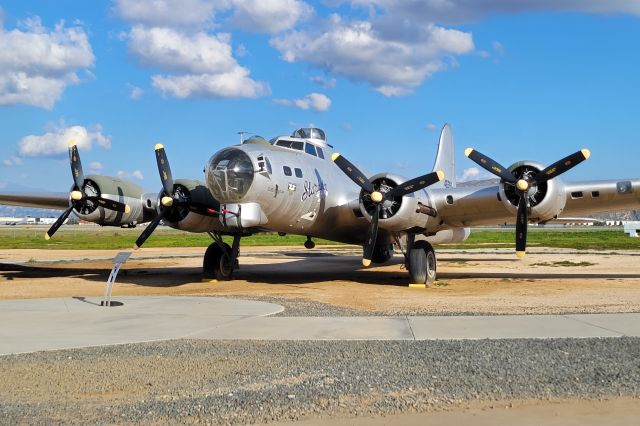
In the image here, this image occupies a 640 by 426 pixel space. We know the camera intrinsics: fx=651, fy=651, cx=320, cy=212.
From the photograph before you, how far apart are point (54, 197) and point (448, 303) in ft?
50.9

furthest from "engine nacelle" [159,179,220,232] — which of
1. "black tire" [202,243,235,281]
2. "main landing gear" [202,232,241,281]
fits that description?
"black tire" [202,243,235,281]

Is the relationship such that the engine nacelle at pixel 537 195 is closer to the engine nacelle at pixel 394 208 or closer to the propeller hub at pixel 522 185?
the propeller hub at pixel 522 185

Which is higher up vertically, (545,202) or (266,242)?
(545,202)

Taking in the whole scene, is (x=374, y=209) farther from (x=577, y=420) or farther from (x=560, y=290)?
(x=577, y=420)

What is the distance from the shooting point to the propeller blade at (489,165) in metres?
18.3

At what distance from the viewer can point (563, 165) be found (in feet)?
58.4

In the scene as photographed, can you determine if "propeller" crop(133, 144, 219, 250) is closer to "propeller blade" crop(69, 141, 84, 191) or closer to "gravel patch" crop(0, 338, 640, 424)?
"propeller blade" crop(69, 141, 84, 191)

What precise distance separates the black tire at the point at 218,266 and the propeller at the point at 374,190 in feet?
17.3

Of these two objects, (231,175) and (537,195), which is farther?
(537,195)

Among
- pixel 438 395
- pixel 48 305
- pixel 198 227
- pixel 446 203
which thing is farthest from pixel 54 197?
pixel 438 395

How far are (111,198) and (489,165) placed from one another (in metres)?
12.1

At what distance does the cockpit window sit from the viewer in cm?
1984

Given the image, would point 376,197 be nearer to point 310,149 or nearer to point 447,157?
point 310,149

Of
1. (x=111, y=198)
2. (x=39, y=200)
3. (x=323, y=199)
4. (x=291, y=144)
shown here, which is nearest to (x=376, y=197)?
(x=323, y=199)
